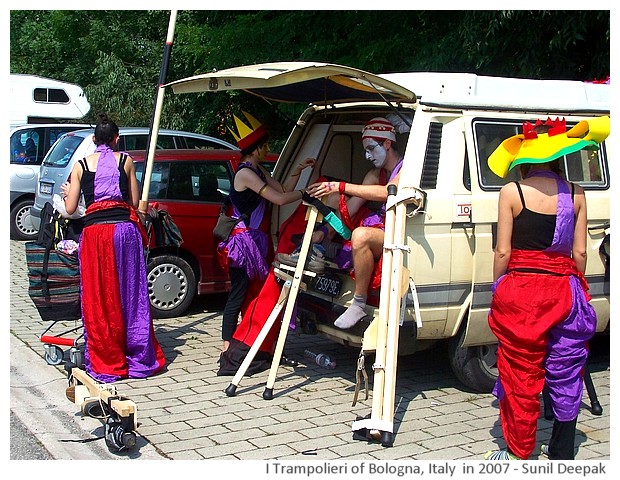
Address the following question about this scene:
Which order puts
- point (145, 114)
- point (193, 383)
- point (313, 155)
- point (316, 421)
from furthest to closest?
1. point (145, 114)
2. point (313, 155)
3. point (193, 383)
4. point (316, 421)

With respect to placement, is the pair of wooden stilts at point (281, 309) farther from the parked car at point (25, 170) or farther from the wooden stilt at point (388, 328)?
the parked car at point (25, 170)

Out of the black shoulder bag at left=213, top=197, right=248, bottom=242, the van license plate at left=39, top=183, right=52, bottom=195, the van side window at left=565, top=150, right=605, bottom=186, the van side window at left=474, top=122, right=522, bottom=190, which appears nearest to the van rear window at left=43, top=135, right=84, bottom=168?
the van license plate at left=39, top=183, right=52, bottom=195

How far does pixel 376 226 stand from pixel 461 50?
13.1ft

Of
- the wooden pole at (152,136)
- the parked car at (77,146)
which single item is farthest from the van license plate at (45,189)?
the wooden pole at (152,136)

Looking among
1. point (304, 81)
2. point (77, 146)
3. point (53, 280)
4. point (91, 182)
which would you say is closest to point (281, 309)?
point (304, 81)

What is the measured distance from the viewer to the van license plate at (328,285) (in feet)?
21.1

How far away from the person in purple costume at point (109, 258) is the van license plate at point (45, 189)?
4.54m

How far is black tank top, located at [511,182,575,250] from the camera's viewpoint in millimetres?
4934

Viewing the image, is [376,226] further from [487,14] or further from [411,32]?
[411,32]

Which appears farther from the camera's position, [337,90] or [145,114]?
[145,114]

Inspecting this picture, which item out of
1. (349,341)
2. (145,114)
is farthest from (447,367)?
(145,114)

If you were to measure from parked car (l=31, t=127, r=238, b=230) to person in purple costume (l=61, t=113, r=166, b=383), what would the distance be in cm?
361

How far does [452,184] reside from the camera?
597 centimetres
